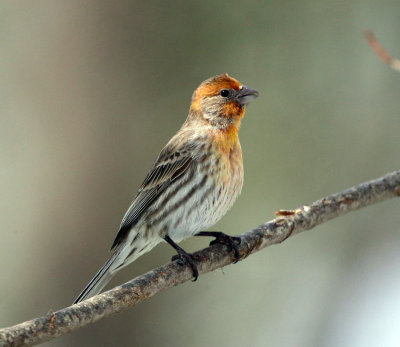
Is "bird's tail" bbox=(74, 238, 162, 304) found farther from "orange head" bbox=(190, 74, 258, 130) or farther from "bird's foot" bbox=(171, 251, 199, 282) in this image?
"orange head" bbox=(190, 74, 258, 130)

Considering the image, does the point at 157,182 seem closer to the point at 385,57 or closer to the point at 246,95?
the point at 246,95

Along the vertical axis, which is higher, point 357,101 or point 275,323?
point 357,101

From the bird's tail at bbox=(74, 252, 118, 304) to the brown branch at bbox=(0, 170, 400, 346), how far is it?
35.0 inches

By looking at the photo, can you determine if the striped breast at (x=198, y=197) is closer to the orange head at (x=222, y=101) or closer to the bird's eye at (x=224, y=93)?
the orange head at (x=222, y=101)

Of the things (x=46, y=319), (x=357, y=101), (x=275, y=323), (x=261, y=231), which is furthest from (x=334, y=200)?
(x=357, y=101)

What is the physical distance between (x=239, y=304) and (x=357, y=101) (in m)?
3.28

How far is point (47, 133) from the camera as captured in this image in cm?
813

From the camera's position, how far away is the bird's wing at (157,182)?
19.1ft

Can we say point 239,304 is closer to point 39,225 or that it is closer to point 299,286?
point 299,286

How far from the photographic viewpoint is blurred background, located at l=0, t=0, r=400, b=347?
788cm

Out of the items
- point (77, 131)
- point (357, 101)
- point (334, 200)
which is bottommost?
point (334, 200)

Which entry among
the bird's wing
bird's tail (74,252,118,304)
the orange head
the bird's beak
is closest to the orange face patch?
the orange head

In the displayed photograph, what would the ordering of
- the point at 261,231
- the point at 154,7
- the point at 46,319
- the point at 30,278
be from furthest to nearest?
the point at 154,7 < the point at 30,278 < the point at 261,231 < the point at 46,319

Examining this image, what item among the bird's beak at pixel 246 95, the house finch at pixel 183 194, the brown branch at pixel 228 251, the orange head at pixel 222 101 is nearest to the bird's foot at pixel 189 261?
the brown branch at pixel 228 251
